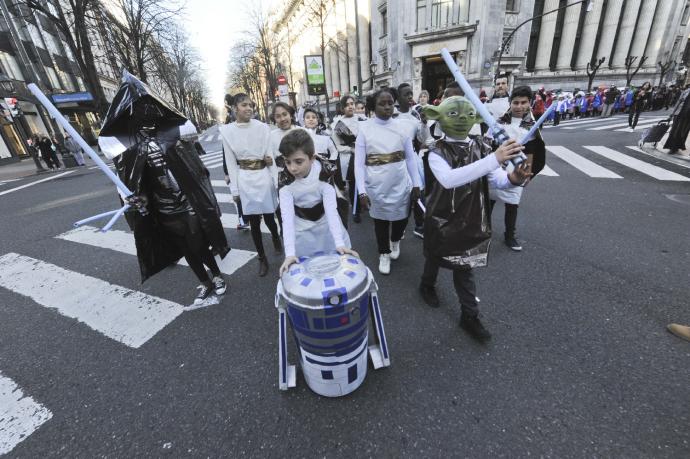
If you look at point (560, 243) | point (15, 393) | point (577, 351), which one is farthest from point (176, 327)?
point (560, 243)

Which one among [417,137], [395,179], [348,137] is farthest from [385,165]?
[348,137]

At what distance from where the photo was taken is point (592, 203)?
564cm

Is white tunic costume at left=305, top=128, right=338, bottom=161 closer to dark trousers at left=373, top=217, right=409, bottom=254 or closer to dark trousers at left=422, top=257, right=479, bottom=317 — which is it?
dark trousers at left=373, top=217, right=409, bottom=254

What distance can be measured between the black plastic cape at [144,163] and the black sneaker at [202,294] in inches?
18.0

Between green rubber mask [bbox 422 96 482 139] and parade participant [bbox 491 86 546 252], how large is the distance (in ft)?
5.88

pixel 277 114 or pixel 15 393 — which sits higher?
A: pixel 277 114

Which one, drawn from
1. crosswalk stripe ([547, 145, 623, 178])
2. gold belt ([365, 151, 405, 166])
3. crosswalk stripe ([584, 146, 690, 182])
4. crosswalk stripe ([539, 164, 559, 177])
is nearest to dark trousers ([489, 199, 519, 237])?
gold belt ([365, 151, 405, 166])

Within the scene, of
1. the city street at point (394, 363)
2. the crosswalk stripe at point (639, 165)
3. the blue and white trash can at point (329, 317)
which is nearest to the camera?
the blue and white trash can at point (329, 317)

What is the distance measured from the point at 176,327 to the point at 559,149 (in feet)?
41.0

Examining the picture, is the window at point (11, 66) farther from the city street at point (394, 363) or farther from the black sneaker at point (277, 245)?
the black sneaker at point (277, 245)

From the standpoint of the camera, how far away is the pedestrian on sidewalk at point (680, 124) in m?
7.84

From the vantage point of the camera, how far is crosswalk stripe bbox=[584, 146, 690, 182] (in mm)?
6777

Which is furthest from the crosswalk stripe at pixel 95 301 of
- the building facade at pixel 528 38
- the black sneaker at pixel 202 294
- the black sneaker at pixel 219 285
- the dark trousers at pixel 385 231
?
the building facade at pixel 528 38

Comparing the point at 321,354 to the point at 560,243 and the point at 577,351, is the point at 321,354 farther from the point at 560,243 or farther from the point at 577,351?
the point at 560,243
